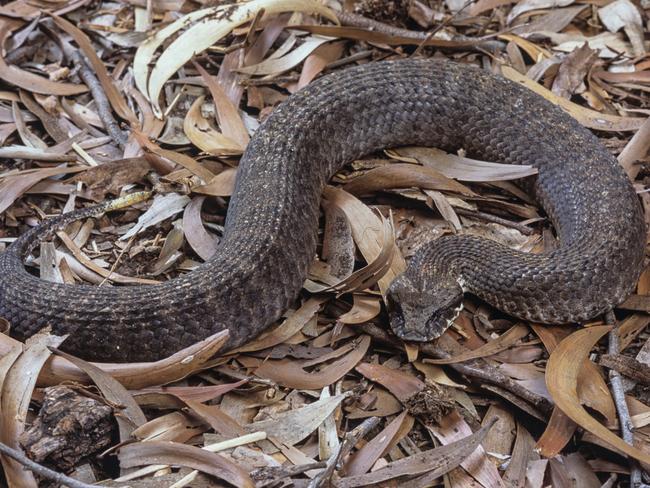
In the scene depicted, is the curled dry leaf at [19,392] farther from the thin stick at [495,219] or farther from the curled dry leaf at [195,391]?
the thin stick at [495,219]

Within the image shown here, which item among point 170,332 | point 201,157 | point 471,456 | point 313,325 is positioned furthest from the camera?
point 201,157

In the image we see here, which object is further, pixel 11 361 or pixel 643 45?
pixel 643 45

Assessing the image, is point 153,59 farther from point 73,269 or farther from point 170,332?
point 170,332

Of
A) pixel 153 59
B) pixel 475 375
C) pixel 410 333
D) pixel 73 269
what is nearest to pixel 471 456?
pixel 475 375

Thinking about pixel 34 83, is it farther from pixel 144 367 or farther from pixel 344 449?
pixel 344 449

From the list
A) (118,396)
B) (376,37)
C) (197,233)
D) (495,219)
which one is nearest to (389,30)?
(376,37)

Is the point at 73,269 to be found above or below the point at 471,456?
above
